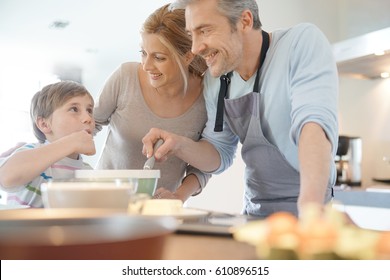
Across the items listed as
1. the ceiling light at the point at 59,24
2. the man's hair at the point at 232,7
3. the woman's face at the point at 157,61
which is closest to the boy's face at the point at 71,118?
the woman's face at the point at 157,61

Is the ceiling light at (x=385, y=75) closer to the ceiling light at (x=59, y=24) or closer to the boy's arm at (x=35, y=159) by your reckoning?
the boy's arm at (x=35, y=159)

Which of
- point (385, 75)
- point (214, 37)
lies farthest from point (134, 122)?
point (385, 75)

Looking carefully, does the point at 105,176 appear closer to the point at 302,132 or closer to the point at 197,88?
the point at 302,132

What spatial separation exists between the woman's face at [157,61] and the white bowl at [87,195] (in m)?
0.90

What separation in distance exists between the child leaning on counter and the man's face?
0.40 m

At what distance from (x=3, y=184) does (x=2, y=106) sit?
234 inches

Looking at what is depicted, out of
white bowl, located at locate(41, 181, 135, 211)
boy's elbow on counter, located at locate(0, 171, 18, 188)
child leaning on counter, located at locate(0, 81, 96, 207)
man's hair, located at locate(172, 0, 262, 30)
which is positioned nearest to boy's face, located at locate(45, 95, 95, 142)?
child leaning on counter, located at locate(0, 81, 96, 207)

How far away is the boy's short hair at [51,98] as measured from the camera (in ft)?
5.28

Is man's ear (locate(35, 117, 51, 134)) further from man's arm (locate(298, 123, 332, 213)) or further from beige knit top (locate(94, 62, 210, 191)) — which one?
man's arm (locate(298, 123, 332, 213))

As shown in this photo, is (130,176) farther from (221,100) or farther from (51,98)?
(51,98)

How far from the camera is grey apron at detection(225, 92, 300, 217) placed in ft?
4.55

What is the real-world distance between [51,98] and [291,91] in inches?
31.1

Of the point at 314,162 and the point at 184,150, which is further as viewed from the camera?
the point at 184,150

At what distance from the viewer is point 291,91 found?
4.28 feet
